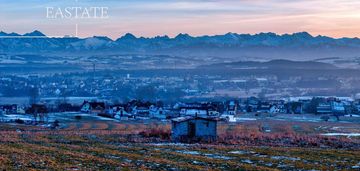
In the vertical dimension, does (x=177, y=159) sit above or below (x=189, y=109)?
above

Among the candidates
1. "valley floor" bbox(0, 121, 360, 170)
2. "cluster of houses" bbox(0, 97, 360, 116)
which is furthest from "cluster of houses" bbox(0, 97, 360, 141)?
"valley floor" bbox(0, 121, 360, 170)

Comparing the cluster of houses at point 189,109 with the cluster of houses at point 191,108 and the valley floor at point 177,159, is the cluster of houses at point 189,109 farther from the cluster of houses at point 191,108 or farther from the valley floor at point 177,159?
the valley floor at point 177,159

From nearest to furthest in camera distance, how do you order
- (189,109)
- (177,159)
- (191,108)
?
1. (177,159)
2. (189,109)
3. (191,108)

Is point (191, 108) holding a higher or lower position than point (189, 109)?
higher

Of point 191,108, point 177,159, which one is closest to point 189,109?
point 191,108

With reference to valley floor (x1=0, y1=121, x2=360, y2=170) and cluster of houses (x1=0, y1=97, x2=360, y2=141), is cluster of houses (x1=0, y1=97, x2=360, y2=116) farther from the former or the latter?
valley floor (x1=0, y1=121, x2=360, y2=170)

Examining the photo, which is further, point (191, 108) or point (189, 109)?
point (191, 108)

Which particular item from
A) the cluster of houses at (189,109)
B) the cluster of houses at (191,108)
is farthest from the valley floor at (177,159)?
the cluster of houses at (191,108)

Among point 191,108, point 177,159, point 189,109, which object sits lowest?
point 189,109

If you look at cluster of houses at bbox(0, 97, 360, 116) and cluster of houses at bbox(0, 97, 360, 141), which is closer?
cluster of houses at bbox(0, 97, 360, 141)

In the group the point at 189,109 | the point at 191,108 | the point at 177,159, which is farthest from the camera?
the point at 191,108

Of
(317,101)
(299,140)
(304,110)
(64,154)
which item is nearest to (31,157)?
(64,154)

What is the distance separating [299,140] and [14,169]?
28979mm

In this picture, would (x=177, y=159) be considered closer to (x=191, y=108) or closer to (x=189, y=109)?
(x=189, y=109)
